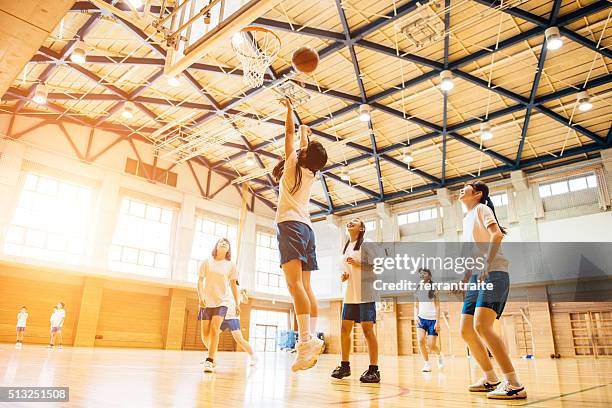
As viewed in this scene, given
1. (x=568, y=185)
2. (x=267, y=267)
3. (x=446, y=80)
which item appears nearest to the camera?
(x=446, y=80)

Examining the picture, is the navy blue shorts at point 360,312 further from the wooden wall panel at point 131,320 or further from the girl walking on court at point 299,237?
the wooden wall panel at point 131,320

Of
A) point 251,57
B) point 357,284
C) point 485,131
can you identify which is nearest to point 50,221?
point 251,57

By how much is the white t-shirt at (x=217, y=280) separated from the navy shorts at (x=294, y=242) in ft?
7.98

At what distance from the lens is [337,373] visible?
173 inches

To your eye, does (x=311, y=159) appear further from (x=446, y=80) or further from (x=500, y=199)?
(x=500, y=199)

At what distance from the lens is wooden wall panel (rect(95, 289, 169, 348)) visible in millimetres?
16922

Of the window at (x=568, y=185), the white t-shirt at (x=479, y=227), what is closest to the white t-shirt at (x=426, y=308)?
the white t-shirt at (x=479, y=227)

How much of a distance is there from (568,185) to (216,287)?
16863mm

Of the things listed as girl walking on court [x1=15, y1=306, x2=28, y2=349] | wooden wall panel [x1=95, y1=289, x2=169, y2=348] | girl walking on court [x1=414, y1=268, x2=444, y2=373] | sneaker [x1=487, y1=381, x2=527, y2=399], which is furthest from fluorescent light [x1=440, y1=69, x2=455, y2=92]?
girl walking on court [x1=15, y1=306, x2=28, y2=349]

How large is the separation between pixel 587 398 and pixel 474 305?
89 cm

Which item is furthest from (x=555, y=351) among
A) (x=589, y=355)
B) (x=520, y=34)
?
(x=520, y=34)

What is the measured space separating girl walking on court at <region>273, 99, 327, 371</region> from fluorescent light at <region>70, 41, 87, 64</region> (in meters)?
10.4

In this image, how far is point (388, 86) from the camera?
47.2ft

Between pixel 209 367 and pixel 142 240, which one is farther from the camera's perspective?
pixel 142 240
